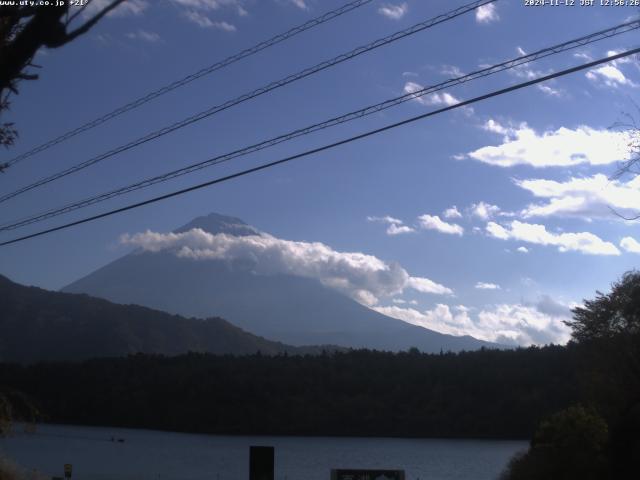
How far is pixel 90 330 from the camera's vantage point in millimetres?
141250

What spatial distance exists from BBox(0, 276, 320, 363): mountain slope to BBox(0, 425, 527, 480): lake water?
→ 2698 cm

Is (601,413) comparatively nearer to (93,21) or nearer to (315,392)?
(93,21)

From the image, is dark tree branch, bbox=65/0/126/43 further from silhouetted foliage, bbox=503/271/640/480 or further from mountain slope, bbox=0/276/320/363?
mountain slope, bbox=0/276/320/363

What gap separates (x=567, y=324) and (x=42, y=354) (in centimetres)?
9375

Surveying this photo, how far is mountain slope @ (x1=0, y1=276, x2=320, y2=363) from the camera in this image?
123 m

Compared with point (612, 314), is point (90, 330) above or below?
above

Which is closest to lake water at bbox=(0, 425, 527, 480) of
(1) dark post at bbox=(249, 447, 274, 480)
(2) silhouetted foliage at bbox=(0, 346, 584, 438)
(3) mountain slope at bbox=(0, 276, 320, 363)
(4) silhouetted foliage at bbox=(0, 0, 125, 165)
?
(2) silhouetted foliage at bbox=(0, 346, 584, 438)

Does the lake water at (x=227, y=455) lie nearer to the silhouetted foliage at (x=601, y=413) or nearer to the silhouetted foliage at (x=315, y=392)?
the silhouetted foliage at (x=315, y=392)

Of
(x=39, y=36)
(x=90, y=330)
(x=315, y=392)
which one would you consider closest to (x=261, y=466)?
(x=39, y=36)

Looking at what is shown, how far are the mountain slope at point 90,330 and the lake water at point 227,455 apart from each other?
27.0m

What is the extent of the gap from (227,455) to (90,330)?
74.8 meters

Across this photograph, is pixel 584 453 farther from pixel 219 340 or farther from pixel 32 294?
pixel 219 340

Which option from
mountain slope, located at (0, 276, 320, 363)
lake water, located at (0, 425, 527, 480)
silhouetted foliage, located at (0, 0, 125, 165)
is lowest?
lake water, located at (0, 425, 527, 480)

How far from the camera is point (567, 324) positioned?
4619 cm
